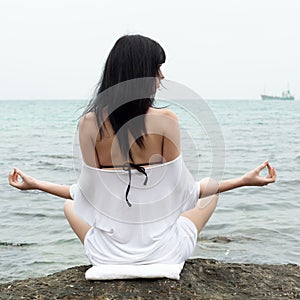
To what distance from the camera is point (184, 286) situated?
117 inches

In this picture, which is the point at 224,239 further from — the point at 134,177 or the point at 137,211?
the point at 134,177

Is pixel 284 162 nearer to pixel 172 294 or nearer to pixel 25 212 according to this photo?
pixel 25 212

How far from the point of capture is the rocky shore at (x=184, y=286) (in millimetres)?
2889

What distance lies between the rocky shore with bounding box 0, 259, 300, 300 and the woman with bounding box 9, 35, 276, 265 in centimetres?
16

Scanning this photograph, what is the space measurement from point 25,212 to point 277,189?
3974 millimetres

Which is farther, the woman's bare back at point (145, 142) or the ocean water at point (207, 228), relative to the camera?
the ocean water at point (207, 228)

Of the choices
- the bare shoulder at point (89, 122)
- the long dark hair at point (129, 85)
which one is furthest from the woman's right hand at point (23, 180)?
the long dark hair at point (129, 85)

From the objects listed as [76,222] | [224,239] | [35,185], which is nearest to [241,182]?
[76,222]

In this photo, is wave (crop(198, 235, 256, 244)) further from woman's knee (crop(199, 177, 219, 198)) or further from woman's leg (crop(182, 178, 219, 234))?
woman's knee (crop(199, 177, 219, 198))

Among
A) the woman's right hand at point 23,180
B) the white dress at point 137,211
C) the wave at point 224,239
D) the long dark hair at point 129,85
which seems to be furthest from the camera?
the wave at point 224,239

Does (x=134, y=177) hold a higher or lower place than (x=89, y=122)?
lower

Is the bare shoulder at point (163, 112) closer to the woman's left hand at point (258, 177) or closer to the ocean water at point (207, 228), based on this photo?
the ocean water at point (207, 228)

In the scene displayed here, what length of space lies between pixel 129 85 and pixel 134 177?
0.54 meters

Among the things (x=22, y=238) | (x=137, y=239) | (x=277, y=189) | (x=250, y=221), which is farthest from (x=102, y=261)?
(x=277, y=189)
